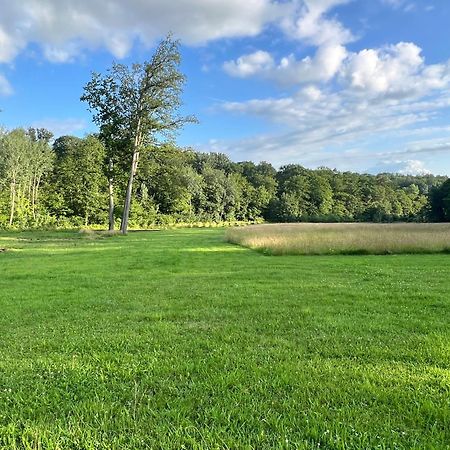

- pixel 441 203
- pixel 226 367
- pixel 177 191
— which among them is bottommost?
pixel 226 367

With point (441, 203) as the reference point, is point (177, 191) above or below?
below

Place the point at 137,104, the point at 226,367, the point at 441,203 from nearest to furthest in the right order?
the point at 226,367 < the point at 137,104 < the point at 441,203

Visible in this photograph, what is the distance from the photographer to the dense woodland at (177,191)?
40.9m

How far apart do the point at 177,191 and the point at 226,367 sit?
105 ft

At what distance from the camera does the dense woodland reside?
1612 inches

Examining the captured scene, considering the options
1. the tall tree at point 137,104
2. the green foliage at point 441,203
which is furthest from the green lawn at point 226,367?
the green foliage at point 441,203

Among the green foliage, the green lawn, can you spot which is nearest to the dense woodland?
the green foliage

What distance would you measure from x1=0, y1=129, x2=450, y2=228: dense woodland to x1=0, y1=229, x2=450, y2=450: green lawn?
90.8 feet

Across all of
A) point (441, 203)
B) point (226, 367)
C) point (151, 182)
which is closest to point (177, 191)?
point (151, 182)

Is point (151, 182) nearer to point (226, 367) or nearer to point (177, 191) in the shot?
point (177, 191)

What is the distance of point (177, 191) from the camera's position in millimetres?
35406

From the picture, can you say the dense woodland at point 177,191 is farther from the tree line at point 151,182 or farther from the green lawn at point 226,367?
the green lawn at point 226,367

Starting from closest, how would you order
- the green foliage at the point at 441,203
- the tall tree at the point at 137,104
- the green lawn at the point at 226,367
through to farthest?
the green lawn at the point at 226,367, the tall tree at the point at 137,104, the green foliage at the point at 441,203

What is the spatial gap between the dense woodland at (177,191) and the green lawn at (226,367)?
2767cm
